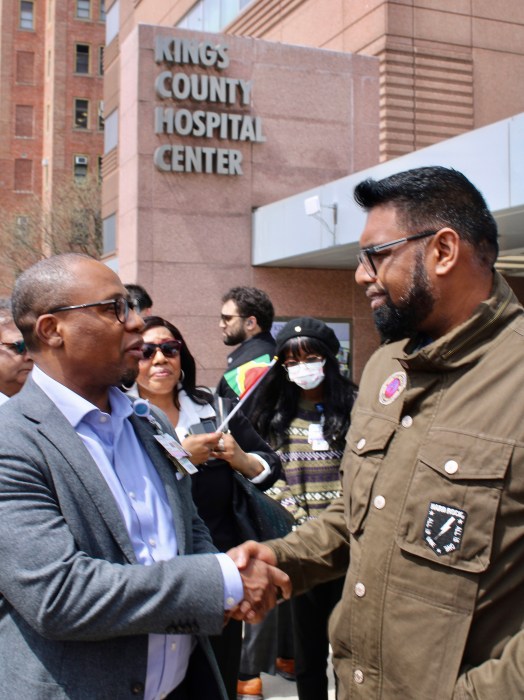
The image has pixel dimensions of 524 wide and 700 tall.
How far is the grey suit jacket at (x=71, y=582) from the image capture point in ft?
6.60

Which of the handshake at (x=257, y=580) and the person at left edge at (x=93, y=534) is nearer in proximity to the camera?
the person at left edge at (x=93, y=534)

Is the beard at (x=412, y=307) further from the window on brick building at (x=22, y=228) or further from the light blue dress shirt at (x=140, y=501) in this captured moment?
the window on brick building at (x=22, y=228)

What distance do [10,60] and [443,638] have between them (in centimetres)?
5986

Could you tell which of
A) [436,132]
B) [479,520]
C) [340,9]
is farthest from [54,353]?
[340,9]

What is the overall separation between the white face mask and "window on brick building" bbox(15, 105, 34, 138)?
2175 inches

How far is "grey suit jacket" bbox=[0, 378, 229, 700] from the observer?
6.60 feet

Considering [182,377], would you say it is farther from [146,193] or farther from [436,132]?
[436,132]

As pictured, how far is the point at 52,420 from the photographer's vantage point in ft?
7.29

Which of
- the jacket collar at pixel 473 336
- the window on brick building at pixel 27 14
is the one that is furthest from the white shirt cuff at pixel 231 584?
the window on brick building at pixel 27 14

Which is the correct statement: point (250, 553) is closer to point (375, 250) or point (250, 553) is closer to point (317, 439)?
point (375, 250)

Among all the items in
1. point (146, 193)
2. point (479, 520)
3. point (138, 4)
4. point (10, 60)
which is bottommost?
point (479, 520)

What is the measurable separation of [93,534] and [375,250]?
3.51 ft

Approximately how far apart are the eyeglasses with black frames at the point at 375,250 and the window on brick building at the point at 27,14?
60.4 meters

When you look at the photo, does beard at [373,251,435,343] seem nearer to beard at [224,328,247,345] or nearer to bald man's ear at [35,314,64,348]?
bald man's ear at [35,314,64,348]
